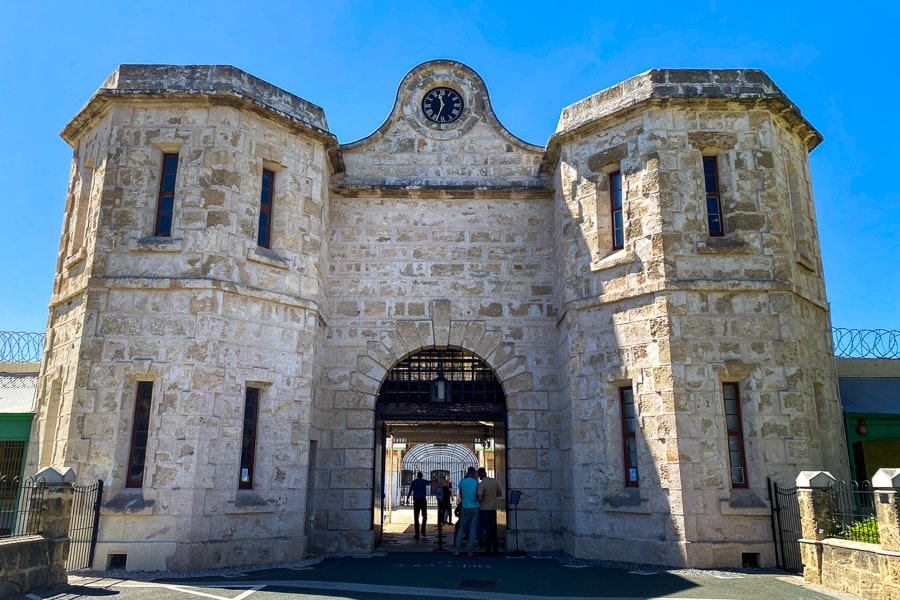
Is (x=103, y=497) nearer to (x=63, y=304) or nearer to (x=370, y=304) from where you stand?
(x=63, y=304)

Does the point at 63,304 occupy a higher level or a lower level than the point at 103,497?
higher

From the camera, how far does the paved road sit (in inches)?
299

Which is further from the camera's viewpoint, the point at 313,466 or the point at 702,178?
the point at 313,466

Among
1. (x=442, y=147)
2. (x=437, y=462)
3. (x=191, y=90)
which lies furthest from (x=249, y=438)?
(x=437, y=462)

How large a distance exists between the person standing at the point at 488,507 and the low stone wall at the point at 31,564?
639 centimetres

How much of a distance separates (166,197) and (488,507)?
24.5 feet

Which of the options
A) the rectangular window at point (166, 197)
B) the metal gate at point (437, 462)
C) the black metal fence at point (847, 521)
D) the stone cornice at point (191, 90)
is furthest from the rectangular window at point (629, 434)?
the metal gate at point (437, 462)

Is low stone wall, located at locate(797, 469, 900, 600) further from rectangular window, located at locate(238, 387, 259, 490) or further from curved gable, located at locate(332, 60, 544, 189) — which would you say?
rectangular window, located at locate(238, 387, 259, 490)

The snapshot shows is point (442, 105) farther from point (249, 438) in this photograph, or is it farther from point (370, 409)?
point (249, 438)

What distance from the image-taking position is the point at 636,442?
10359 mm

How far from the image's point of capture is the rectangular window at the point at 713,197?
11.0 meters

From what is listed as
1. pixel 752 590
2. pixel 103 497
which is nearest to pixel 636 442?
pixel 752 590

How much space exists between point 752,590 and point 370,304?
7.71 meters

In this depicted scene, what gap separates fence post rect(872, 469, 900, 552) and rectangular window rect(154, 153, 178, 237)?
10.1 metres
